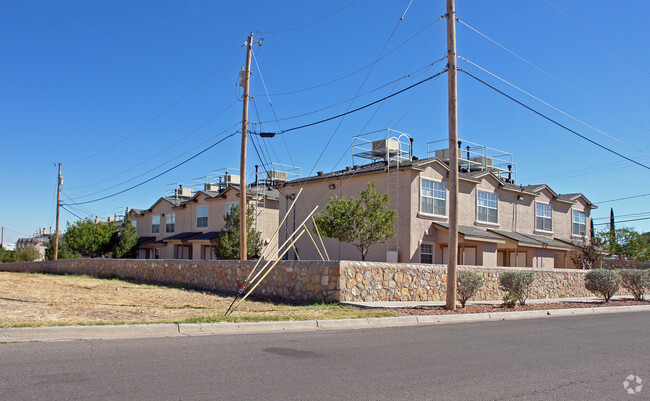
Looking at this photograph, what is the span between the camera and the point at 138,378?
6.75 metres

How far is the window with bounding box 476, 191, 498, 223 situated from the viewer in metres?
31.6

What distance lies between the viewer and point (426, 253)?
92.7ft

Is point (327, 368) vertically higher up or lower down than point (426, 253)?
lower down

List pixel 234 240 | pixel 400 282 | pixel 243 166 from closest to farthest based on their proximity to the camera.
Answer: pixel 400 282
pixel 243 166
pixel 234 240

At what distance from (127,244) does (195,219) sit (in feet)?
28.1

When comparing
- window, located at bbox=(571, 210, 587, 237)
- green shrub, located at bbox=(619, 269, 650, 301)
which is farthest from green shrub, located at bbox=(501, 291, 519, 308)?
window, located at bbox=(571, 210, 587, 237)

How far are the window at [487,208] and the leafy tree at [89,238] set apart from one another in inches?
1418

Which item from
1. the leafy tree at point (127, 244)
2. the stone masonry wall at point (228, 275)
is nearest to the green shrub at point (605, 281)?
the stone masonry wall at point (228, 275)

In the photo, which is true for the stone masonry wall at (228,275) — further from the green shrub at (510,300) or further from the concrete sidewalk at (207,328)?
the green shrub at (510,300)

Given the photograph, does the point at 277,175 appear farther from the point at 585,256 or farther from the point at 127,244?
the point at 585,256

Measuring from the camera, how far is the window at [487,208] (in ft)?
104

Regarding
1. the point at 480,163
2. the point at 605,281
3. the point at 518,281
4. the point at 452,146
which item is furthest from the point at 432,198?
the point at 452,146

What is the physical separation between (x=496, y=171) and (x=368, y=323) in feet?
82.9

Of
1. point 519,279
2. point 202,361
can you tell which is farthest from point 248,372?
point 519,279
